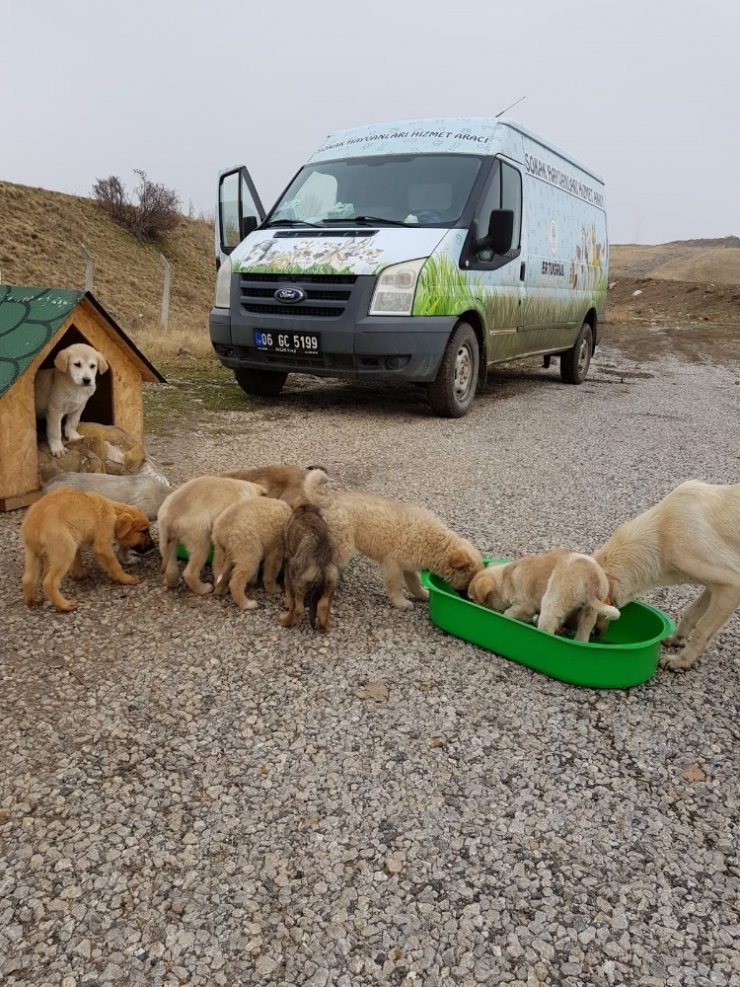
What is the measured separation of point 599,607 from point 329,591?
1.34m

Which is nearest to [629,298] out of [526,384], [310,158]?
[526,384]

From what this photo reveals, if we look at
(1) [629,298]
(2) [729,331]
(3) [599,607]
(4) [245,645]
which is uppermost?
(1) [629,298]

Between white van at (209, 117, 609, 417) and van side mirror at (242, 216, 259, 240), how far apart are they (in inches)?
0.7

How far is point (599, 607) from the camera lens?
332 cm

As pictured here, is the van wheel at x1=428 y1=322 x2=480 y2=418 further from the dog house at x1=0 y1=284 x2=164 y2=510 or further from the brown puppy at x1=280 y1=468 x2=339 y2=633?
the brown puppy at x1=280 y1=468 x2=339 y2=633

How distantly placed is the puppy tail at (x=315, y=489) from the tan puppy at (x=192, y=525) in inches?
12.8

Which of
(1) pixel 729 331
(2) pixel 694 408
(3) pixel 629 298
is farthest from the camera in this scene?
(3) pixel 629 298

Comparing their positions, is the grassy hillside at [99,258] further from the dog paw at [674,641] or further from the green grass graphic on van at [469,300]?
the dog paw at [674,641]

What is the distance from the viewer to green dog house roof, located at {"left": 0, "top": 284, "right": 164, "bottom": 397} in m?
5.20

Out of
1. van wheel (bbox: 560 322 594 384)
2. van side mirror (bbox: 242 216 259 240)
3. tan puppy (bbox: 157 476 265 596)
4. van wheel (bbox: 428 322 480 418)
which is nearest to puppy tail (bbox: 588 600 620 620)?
tan puppy (bbox: 157 476 265 596)

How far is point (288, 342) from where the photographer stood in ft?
29.3

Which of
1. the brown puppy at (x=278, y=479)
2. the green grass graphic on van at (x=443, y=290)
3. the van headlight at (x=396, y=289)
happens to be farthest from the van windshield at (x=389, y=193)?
the brown puppy at (x=278, y=479)

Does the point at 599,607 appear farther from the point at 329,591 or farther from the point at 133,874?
the point at 133,874

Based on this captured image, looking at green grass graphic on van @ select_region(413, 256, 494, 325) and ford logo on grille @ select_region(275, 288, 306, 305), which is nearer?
green grass graphic on van @ select_region(413, 256, 494, 325)
